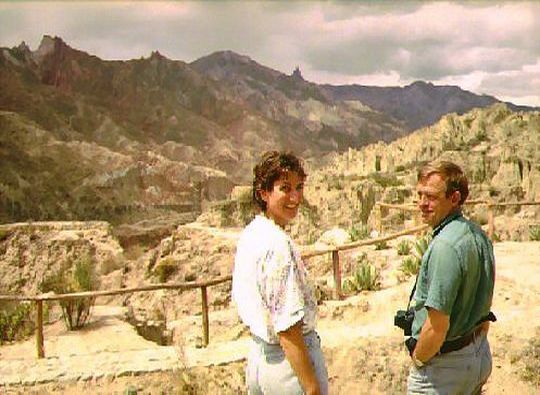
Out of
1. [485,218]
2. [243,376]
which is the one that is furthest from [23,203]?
[243,376]

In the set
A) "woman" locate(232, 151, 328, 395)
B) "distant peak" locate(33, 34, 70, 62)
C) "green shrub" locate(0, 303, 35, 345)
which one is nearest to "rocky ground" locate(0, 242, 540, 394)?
"green shrub" locate(0, 303, 35, 345)

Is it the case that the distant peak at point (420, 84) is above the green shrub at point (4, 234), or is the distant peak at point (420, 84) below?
above

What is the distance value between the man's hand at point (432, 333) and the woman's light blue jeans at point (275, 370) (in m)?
0.46

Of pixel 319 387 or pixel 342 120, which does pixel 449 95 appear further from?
pixel 319 387

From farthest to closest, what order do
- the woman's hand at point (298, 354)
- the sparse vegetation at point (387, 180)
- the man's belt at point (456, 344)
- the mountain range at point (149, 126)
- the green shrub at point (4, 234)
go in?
1. the mountain range at point (149, 126)
2. the sparse vegetation at point (387, 180)
3. the green shrub at point (4, 234)
4. the man's belt at point (456, 344)
5. the woman's hand at point (298, 354)

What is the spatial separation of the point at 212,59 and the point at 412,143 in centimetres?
11725

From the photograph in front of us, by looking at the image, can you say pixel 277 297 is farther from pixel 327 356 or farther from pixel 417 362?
pixel 327 356

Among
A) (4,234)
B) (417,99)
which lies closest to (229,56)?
(417,99)

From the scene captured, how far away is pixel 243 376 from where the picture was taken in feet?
18.7

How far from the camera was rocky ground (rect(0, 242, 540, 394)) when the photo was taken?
555 cm

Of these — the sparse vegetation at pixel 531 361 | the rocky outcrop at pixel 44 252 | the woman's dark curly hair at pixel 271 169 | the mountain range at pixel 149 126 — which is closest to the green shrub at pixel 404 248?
the sparse vegetation at pixel 531 361

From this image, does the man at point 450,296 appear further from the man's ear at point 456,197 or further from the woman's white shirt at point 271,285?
the woman's white shirt at point 271,285

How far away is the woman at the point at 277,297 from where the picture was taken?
2.23 meters

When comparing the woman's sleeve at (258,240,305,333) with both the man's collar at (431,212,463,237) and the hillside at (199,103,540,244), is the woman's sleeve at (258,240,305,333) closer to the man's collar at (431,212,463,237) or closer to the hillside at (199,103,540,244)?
the man's collar at (431,212,463,237)
